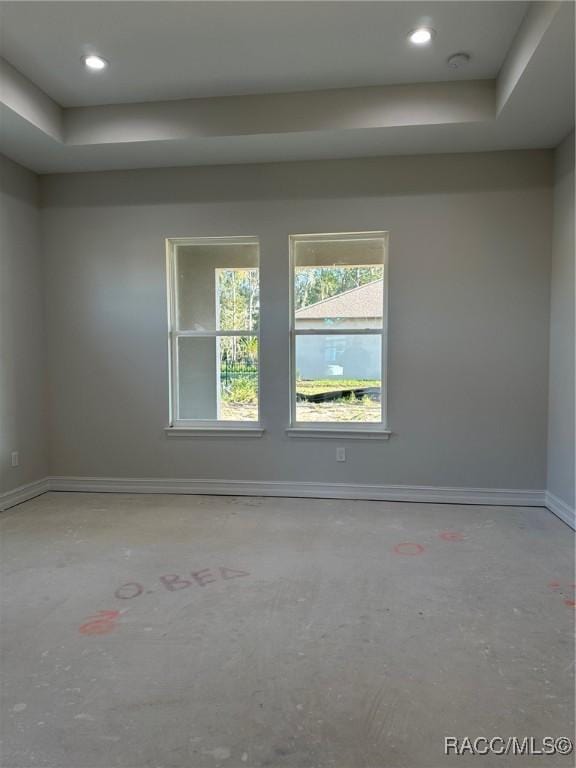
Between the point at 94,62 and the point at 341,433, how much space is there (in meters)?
3.16

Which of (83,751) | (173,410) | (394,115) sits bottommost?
(83,751)

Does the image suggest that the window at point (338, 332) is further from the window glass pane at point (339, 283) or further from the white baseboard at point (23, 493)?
the white baseboard at point (23, 493)

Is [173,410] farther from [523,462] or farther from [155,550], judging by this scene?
[523,462]

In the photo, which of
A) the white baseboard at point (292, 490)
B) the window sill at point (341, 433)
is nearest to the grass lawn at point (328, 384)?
the window sill at point (341, 433)

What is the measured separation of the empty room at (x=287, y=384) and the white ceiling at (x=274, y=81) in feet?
0.07

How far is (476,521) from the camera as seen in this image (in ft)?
10.7

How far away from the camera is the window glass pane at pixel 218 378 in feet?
13.1

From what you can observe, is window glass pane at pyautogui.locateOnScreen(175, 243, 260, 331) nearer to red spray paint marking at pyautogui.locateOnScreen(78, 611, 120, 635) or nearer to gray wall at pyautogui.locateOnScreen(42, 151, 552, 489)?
gray wall at pyautogui.locateOnScreen(42, 151, 552, 489)

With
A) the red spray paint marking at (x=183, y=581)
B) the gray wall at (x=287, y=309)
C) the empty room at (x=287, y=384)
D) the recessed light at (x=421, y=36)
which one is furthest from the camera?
the gray wall at (x=287, y=309)

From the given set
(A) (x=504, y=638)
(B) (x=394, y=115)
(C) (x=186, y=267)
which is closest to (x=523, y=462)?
(A) (x=504, y=638)

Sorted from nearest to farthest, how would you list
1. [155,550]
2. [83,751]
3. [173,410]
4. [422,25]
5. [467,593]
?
[83,751]
[467,593]
[422,25]
[155,550]
[173,410]

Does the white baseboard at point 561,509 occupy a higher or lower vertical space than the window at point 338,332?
lower

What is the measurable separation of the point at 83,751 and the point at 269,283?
3205 millimetres

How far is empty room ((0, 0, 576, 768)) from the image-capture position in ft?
5.33
